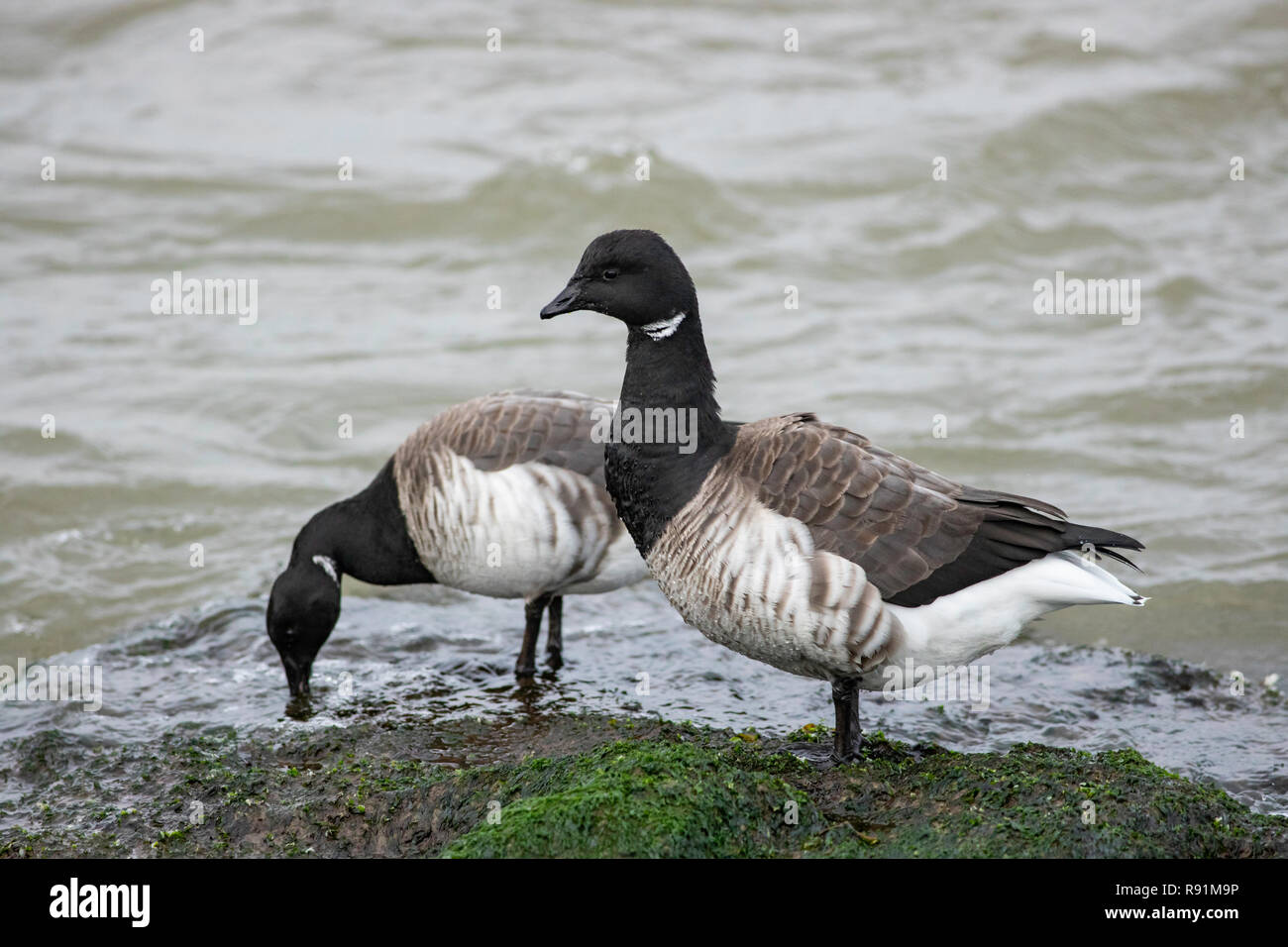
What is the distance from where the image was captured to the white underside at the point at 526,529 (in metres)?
8.16

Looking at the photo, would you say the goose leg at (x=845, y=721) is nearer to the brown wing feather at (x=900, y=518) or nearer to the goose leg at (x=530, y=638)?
the brown wing feather at (x=900, y=518)

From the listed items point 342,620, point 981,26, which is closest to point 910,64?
point 981,26

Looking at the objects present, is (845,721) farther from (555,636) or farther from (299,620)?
(299,620)

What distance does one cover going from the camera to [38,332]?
15211 mm

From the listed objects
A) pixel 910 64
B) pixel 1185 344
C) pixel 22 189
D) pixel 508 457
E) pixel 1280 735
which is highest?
pixel 910 64

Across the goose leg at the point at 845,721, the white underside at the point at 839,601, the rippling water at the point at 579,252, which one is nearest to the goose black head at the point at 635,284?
the white underside at the point at 839,601

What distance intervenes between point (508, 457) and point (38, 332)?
9.36 metres

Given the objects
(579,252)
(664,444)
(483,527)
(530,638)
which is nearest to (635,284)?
(664,444)

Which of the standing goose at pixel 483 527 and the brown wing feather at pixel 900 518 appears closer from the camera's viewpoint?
the brown wing feather at pixel 900 518

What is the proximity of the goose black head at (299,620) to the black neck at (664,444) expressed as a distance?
2.37 meters

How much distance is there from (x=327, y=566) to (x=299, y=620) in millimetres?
511

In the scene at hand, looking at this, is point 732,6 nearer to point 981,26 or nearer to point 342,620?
point 981,26

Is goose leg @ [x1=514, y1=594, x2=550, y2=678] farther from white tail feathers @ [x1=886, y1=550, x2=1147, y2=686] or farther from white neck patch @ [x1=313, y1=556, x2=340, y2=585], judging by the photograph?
white tail feathers @ [x1=886, y1=550, x2=1147, y2=686]

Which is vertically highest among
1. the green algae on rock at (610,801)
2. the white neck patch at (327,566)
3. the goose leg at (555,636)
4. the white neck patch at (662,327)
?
the white neck patch at (662,327)
